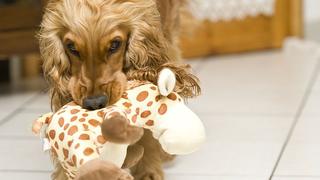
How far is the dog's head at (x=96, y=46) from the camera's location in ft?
4.84

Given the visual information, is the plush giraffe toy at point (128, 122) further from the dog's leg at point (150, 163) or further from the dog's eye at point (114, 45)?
the dog's leg at point (150, 163)

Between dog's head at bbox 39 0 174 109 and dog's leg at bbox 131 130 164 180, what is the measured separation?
0.19 meters

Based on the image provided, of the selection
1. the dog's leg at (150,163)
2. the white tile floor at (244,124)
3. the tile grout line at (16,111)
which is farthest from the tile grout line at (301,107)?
the tile grout line at (16,111)

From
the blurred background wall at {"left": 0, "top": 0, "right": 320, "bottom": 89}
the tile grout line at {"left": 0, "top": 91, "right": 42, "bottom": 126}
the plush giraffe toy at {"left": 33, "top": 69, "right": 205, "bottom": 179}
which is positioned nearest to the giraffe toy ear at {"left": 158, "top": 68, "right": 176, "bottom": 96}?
the plush giraffe toy at {"left": 33, "top": 69, "right": 205, "bottom": 179}

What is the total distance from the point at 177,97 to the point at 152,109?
0.06 m

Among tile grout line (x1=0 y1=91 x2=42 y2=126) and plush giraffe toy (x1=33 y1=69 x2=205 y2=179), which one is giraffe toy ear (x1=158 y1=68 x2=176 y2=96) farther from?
tile grout line (x1=0 y1=91 x2=42 y2=126)

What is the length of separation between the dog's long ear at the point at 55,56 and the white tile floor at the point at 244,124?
288 mm

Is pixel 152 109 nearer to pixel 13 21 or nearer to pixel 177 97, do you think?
pixel 177 97

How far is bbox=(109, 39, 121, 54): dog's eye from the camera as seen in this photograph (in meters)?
1.51

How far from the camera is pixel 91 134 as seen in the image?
141 cm

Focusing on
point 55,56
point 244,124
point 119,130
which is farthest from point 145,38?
point 244,124

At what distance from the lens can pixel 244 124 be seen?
2.20 metres

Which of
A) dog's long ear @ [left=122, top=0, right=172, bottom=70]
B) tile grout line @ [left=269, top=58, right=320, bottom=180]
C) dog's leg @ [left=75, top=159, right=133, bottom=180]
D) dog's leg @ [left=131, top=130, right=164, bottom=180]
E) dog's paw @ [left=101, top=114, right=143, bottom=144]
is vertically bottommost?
tile grout line @ [left=269, top=58, right=320, bottom=180]

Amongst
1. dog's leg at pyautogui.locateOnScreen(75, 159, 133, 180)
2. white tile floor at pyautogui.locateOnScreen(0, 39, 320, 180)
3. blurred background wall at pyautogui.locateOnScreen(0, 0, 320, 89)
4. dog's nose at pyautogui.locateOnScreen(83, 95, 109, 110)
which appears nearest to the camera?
dog's leg at pyautogui.locateOnScreen(75, 159, 133, 180)
